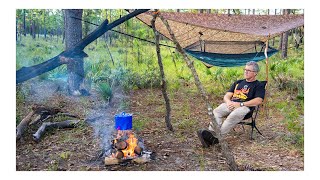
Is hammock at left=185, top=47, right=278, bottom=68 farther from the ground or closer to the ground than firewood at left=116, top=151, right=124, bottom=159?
farther from the ground

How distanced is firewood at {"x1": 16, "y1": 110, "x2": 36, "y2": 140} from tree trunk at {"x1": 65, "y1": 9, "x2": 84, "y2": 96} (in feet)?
1.63

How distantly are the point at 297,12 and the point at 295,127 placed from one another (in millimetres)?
1247

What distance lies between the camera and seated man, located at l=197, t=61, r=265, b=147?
9.21ft

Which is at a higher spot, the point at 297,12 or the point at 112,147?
the point at 297,12

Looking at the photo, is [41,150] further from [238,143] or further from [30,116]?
[238,143]

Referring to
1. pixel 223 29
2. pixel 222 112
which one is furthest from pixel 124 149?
pixel 223 29

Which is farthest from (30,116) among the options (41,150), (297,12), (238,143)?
(297,12)

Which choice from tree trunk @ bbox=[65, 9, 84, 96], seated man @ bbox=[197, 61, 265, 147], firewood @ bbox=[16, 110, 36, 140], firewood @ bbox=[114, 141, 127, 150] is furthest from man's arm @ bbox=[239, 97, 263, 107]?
firewood @ bbox=[16, 110, 36, 140]

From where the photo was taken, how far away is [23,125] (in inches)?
116

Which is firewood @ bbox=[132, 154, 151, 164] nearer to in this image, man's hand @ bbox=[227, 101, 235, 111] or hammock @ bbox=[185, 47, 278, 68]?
man's hand @ bbox=[227, 101, 235, 111]

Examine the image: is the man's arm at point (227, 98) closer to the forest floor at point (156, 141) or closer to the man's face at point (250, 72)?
the man's face at point (250, 72)

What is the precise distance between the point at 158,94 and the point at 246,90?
131 cm

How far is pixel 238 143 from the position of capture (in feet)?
9.61

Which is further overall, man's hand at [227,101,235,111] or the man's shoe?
man's hand at [227,101,235,111]
